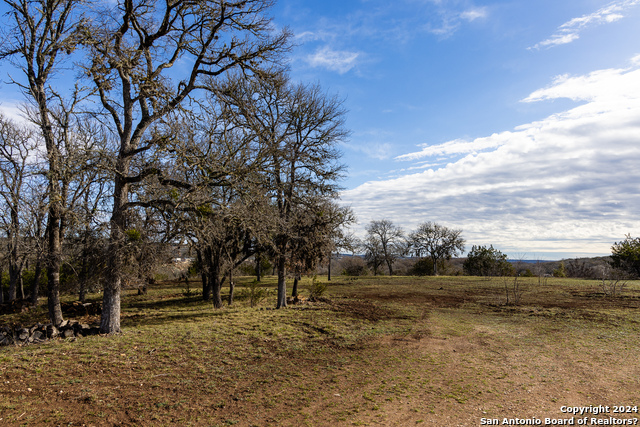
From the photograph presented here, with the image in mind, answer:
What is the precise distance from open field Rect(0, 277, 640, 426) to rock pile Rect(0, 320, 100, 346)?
0.62 meters

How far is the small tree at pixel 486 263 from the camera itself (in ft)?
128

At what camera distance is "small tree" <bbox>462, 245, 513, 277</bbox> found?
128ft

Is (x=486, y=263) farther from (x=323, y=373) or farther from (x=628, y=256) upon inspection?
(x=323, y=373)

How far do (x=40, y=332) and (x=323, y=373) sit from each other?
23.3 feet

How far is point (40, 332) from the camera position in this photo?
799 centimetres

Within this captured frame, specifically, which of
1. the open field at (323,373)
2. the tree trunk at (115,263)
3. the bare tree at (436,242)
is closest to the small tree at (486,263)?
the bare tree at (436,242)

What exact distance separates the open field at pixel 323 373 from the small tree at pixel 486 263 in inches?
1167

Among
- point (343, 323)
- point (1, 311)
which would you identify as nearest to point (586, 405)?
point (343, 323)

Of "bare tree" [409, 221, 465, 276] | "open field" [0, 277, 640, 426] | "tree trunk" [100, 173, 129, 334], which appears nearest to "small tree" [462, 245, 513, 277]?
"bare tree" [409, 221, 465, 276]

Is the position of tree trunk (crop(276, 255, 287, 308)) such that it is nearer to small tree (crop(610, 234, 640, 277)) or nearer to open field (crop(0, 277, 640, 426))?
open field (crop(0, 277, 640, 426))

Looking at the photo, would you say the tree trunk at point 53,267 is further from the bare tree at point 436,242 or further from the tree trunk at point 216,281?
the bare tree at point 436,242

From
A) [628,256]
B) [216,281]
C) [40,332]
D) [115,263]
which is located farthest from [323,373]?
[628,256]

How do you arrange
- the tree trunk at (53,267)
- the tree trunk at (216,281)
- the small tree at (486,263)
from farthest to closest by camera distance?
the small tree at (486,263)
the tree trunk at (216,281)
the tree trunk at (53,267)

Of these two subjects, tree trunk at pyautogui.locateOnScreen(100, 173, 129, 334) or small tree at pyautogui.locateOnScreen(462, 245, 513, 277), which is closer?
tree trunk at pyautogui.locateOnScreen(100, 173, 129, 334)
